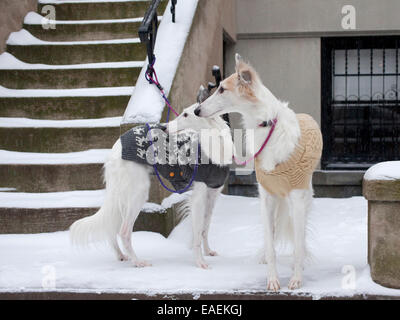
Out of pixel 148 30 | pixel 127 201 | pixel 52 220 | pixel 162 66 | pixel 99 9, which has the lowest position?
pixel 52 220

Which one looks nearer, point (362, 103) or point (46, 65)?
point (46, 65)

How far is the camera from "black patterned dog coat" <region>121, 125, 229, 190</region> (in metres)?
3.85

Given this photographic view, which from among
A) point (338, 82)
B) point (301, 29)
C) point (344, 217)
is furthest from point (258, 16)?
point (344, 217)

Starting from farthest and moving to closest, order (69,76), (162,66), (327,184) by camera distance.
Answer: (327,184) < (69,76) < (162,66)

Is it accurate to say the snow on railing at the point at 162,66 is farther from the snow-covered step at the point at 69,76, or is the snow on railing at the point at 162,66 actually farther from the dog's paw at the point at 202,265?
the dog's paw at the point at 202,265

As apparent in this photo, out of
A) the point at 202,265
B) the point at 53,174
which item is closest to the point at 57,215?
the point at 53,174

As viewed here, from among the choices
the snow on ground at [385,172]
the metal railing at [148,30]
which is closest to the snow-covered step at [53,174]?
the metal railing at [148,30]

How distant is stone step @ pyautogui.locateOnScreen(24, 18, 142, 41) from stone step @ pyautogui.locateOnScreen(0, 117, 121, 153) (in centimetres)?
177

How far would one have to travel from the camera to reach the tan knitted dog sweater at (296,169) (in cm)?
329

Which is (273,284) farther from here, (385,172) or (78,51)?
(78,51)

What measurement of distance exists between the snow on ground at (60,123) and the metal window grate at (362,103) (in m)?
4.03

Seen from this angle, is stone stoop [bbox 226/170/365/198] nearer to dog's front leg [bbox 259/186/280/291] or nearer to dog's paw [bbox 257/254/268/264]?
dog's paw [bbox 257/254/268/264]

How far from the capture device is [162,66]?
5.23 meters

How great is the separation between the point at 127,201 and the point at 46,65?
3.31 m
